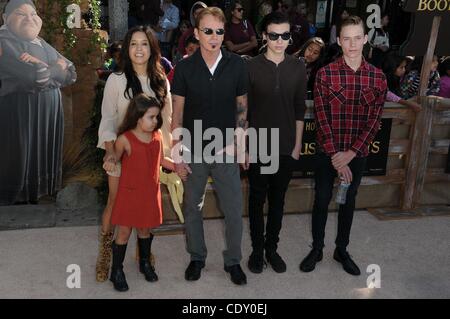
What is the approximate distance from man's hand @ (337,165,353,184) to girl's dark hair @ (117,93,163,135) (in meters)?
1.47

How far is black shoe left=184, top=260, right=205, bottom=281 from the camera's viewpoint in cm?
382

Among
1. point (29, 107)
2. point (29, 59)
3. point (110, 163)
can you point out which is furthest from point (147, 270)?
point (29, 59)

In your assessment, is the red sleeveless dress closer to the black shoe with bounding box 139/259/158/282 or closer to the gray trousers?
the gray trousers

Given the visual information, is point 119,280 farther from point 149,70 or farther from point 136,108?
point 149,70

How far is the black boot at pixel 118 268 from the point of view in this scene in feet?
11.9

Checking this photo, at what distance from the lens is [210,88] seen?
3469mm

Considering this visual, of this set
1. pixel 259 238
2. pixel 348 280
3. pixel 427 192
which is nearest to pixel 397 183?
pixel 427 192

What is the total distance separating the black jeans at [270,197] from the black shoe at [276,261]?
0.04m

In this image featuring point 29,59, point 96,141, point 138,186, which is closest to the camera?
point 138,186

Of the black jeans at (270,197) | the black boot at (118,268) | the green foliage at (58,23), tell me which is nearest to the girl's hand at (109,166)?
the black boot at (118,268)

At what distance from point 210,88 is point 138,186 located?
2.76 ft

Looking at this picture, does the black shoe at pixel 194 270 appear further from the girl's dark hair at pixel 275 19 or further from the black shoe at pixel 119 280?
the girl's dark hair at pixel 275 19
